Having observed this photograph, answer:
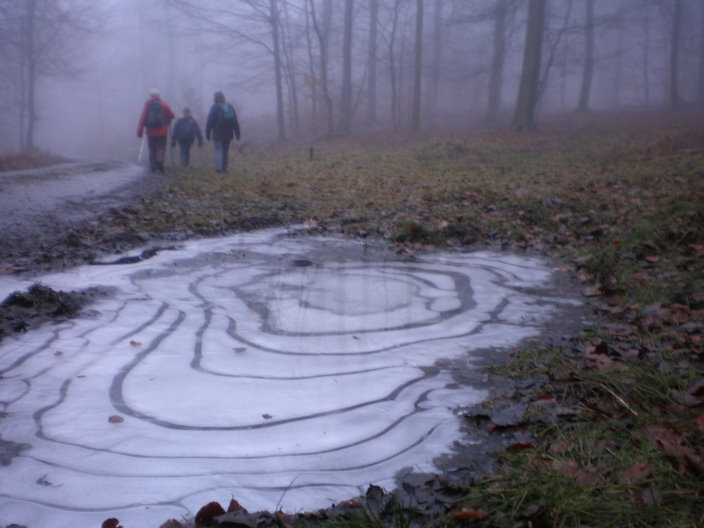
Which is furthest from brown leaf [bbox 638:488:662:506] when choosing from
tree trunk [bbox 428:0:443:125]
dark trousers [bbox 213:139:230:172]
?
tree trunk [bbox 428:0:443:125]

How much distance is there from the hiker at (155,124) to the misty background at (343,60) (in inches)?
478

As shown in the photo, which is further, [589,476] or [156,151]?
[156,151]

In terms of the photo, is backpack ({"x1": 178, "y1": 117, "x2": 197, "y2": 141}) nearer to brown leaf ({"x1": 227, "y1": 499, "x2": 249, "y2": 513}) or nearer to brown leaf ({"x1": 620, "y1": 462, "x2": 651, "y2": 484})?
brown leaf ({"x1": 227, "y1": 499, "x2": 249, "y2": 513})

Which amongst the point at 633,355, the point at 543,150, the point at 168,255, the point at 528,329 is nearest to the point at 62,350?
the point at 168,255

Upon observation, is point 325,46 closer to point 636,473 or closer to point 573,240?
point 573,240

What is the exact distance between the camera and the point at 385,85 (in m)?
46.1

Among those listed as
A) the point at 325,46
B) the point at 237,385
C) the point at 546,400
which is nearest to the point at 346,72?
the point at 325,46

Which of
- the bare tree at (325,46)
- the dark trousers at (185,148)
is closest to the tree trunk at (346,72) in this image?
the bare tree at (325,46)

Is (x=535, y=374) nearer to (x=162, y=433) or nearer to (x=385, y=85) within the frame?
(x=162, y=433)

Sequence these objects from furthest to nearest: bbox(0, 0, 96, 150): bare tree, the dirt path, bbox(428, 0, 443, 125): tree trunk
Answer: bbox(428, 0, 443, 125): tree trunk
bbox(0, 0, 96, 150): bare tree
the dirt path

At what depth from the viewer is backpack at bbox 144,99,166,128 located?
12547 millimetres

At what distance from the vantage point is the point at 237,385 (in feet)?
9.16

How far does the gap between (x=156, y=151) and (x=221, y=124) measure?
178cm

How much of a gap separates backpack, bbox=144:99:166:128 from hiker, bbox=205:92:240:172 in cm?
99
